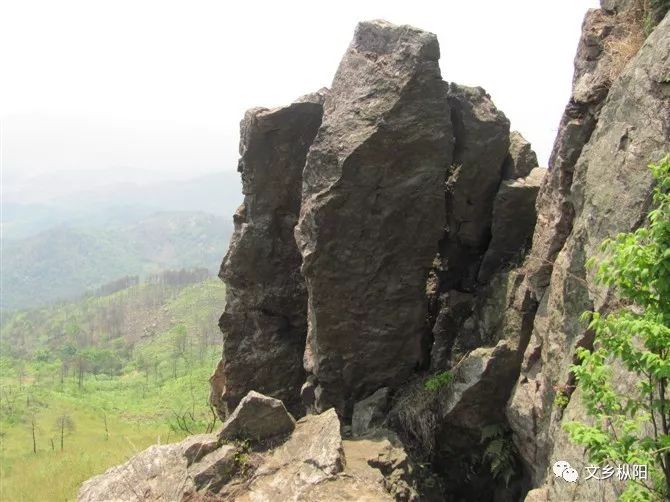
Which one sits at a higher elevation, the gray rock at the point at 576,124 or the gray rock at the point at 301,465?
the gray rock at the point at 576,124

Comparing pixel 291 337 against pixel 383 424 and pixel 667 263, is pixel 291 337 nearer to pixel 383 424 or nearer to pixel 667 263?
pixel 383 424

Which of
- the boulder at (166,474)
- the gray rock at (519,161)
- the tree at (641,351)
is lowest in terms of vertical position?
the boulder at (166,474)

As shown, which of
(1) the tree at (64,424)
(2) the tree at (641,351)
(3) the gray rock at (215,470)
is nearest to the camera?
(2) the tree at (641,351)

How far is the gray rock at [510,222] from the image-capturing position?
55.1ft

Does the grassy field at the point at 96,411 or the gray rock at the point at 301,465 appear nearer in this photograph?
the gray rock at the point at 301,465

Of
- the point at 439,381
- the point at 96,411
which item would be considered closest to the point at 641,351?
the point at 439,381

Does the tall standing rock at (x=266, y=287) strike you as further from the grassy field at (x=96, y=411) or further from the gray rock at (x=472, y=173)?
the gray rock at (x=472, y=173)

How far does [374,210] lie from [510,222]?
4.05 m

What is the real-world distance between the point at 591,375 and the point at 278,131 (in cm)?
1386

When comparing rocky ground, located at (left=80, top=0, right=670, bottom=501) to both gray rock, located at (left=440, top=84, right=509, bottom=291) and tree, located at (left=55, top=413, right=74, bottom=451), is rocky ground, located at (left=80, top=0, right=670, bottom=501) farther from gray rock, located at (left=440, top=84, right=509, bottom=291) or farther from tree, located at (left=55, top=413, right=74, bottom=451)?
tree, located at (left=55, top=413, right=74, bottom=451)

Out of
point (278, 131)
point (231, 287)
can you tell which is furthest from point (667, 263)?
point (231, 287)

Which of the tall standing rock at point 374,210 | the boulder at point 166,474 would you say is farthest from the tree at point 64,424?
the tall standing rock at point 374,210

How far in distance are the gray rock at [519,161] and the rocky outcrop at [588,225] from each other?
423cm

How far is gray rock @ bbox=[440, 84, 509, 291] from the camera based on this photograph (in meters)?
17.1
